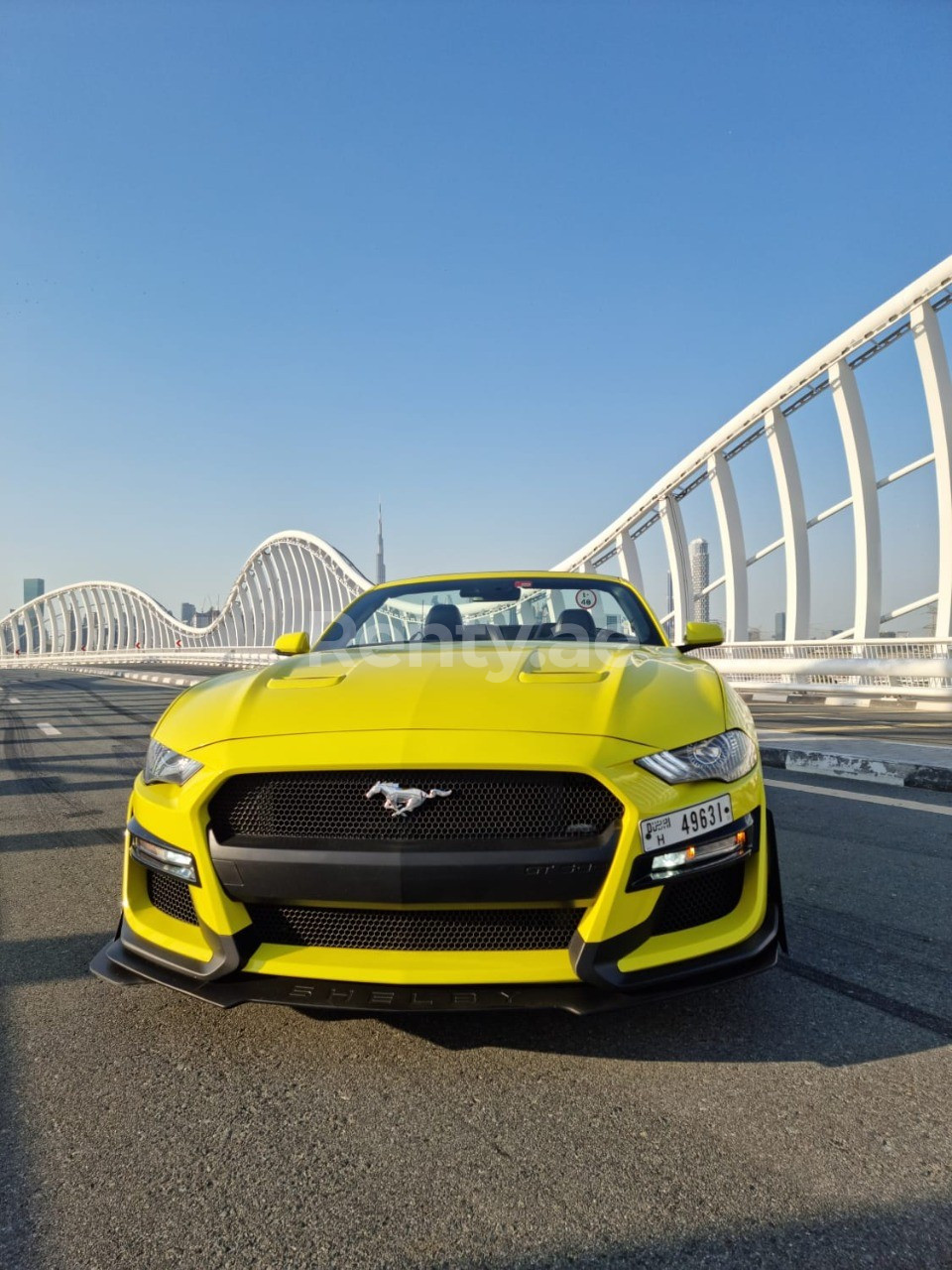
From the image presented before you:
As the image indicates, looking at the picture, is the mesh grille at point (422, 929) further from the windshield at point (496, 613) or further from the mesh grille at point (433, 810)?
the windshield at point (496, 613)

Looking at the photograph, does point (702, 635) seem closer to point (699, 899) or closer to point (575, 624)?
point (575, 624)

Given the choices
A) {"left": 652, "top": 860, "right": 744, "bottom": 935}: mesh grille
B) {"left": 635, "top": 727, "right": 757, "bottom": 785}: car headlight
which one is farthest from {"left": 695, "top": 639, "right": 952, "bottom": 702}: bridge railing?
{"left": 652, "top": 860, "right": 744, "bottom": 935}: mesh grille

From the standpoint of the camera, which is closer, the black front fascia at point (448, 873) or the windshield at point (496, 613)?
the black front fascia at point (448, 873)

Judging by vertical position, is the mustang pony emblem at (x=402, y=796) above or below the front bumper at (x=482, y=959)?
above

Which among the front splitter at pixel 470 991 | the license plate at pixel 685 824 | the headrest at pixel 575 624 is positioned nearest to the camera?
the front splitter at pixel 470 991

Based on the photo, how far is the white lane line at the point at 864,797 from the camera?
16.6 ft

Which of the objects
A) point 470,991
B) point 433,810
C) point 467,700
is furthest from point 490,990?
point 467,700

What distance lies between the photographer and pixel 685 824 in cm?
207

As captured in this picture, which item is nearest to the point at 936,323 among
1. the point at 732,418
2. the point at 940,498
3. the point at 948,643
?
the point at 940,498

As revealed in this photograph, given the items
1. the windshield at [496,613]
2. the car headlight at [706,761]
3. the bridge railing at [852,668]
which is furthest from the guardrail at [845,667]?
the car headlight at [706,761]

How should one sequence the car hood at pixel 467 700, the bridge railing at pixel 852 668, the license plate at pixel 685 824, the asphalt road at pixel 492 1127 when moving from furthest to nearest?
the bridge railing at pixel 852 668
the car hood at pixel 467 700
the license plate at pixel 685 824
the asphalt road at pixel 492 1127

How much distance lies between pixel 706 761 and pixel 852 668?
12671 mm

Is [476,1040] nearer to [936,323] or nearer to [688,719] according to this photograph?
[688,719]

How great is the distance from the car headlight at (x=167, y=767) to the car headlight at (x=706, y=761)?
43.8 inches
